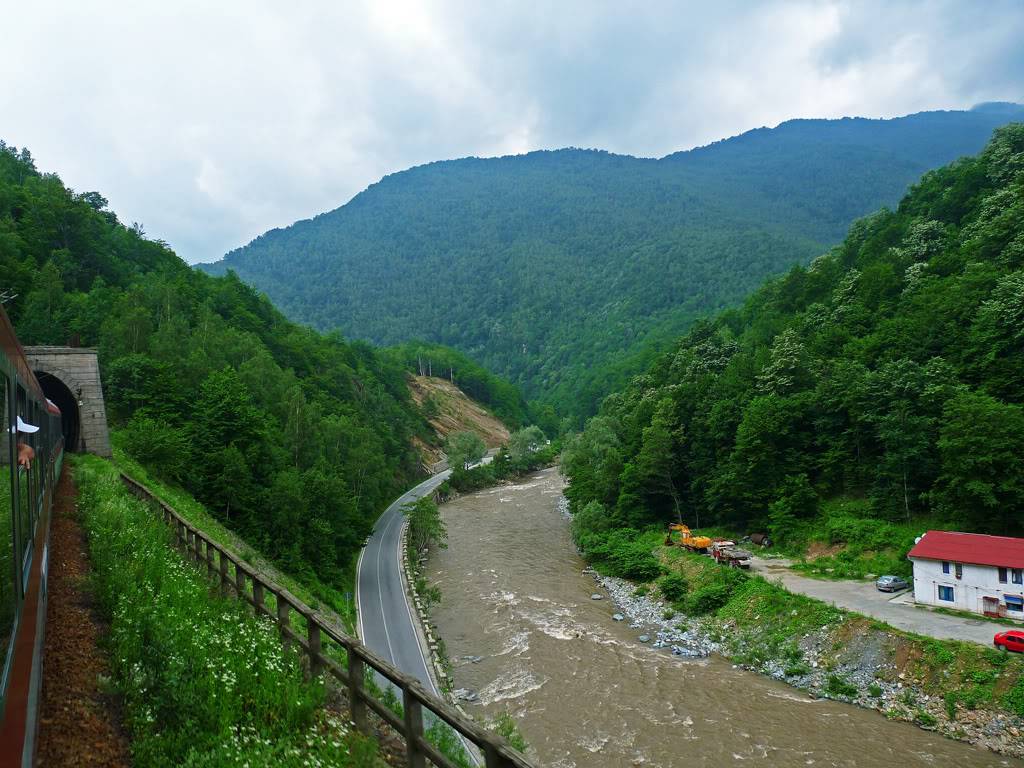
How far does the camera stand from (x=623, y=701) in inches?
872

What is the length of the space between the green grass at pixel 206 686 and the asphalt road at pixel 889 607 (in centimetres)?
2578

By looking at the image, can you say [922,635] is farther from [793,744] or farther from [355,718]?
[355,718]

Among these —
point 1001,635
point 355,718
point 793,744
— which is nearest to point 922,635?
point 1001,635

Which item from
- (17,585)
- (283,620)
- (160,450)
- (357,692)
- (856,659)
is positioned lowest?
(856,659)

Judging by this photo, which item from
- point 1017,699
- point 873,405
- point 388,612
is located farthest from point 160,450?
point 873,405

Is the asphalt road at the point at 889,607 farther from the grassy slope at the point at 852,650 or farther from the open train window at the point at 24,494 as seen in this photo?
the open train window at the point at 24,494

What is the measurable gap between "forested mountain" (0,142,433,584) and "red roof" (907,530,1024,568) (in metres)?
29.9

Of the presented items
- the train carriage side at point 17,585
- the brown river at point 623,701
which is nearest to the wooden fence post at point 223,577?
the train carriage side at point 17,585

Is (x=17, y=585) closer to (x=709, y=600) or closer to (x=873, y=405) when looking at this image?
(x=709, y=600)

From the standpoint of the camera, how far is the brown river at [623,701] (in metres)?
18.6

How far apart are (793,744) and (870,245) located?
189ft

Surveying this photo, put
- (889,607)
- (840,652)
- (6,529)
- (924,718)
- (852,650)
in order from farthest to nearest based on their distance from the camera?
Answer: (889,607), (840,652), (852,650), (924,718), (6,529)

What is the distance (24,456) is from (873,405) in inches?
1622

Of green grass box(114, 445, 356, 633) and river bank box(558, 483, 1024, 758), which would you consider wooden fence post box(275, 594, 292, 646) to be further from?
river bank box(558, 483, 1024, 758)
